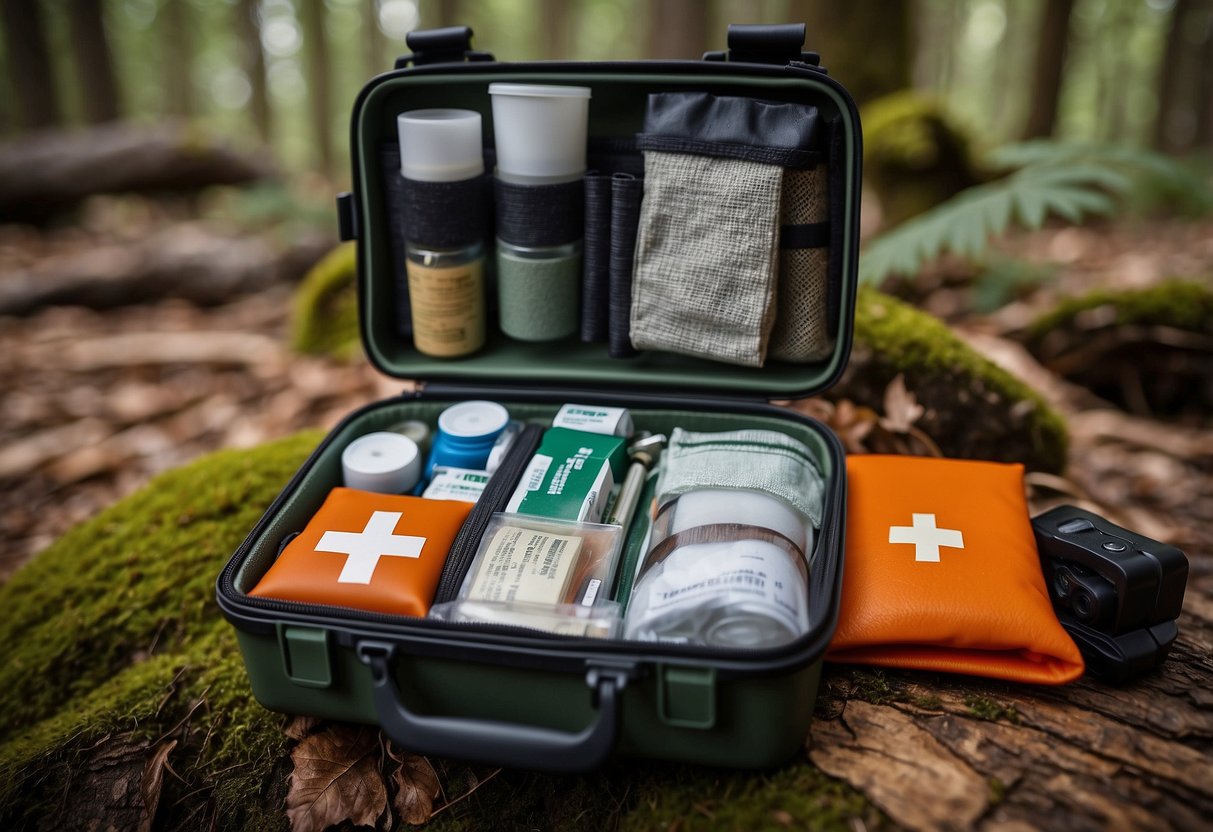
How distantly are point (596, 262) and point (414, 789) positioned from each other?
1204 mm

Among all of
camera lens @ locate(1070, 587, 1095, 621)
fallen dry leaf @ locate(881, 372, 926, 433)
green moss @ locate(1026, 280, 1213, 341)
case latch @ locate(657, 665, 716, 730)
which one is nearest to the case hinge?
case latch @ locate(657, 665, 716, 730)

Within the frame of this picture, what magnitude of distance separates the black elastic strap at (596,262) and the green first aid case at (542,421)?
0.09 metres

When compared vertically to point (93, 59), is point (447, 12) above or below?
Result: above

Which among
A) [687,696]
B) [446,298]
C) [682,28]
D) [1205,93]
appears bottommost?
[687,696]

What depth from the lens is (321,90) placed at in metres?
10.8

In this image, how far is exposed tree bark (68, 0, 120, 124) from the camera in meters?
8.98

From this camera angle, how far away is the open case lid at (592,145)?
1.74 m

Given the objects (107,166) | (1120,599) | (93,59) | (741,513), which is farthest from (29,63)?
(1120,599)

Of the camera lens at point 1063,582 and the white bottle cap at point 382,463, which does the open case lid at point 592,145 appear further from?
the camera lens at point 1063,582

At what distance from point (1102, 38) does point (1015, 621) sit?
16.9 metres

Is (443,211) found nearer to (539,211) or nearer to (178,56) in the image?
(539,211)

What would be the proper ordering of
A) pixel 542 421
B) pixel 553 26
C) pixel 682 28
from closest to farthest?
pixel 542 421 < pixel 682 28 < pixel 553 26

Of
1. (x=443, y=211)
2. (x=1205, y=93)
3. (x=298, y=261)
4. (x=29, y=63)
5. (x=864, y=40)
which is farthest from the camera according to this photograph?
(x=1205, y=93)

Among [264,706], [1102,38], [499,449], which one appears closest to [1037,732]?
[499,449]
